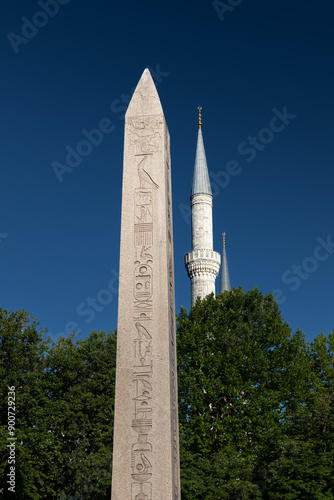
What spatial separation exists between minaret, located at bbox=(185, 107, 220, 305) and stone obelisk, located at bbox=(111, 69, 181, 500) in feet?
97.0

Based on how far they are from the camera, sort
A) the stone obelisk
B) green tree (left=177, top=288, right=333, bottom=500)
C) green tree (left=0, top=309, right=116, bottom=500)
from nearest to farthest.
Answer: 1. the stone obelisk
2. green tree (left=177, top=288, right=333, bottom=500)
3. green tree (left=0, top=309, right=116, bottom=500)

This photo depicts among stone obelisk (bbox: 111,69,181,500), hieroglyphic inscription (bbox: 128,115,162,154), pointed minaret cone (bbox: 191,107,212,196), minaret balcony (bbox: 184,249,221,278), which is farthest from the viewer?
pointed minaret cone (bbox: 191,107,212,196)

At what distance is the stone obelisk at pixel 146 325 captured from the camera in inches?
273

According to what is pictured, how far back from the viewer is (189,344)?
2511cm

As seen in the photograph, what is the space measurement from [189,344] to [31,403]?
6558 mm

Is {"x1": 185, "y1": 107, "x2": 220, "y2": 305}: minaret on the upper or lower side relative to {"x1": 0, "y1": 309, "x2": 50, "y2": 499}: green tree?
upper

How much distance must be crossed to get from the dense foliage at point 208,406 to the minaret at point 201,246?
11.6m

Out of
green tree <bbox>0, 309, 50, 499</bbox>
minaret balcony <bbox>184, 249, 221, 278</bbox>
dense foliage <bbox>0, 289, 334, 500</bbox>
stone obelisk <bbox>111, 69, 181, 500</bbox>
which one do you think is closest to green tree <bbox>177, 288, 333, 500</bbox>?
dense foliage <bbox>0, 289, 334, 500</bbox>

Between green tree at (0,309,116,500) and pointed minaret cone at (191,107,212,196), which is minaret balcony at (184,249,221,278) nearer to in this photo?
pointed minaret cone at (191,107,212,196)

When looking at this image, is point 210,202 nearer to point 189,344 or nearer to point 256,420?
point 189,344

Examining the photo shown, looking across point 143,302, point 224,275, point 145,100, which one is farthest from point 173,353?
point 224,275

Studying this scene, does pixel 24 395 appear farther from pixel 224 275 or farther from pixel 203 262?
pixel 224 275

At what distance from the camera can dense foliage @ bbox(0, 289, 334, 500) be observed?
20.7 metres

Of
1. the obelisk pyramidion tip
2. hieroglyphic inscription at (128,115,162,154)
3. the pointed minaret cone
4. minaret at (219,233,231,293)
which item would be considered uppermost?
the pointed minaret cone
